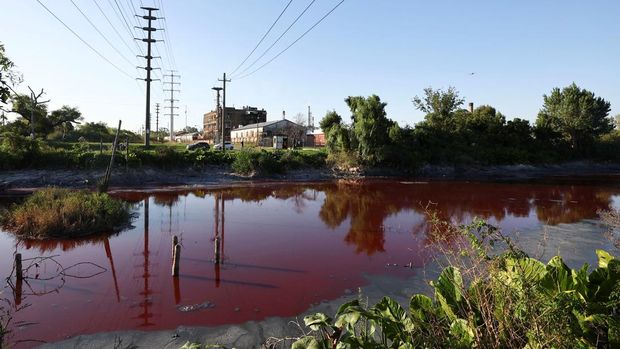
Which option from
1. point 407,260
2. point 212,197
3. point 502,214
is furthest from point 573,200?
point 212,197

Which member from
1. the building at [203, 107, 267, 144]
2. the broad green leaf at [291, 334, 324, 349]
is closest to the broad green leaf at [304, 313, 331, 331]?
the broad green leaf at [291, 334, 324, 349]

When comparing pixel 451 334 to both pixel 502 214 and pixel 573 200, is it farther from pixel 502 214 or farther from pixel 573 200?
pixel 573 200

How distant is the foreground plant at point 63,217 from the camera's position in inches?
552

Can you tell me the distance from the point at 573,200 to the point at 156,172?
94.3 feet

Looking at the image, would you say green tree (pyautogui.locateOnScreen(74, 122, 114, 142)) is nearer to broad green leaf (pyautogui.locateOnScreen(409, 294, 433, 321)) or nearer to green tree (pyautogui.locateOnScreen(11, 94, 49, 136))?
green tree (pyautogui.locateOnScreen(11, 94, 49, 136))

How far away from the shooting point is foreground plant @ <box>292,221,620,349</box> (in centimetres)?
328

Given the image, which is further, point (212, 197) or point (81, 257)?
point (212, 197)

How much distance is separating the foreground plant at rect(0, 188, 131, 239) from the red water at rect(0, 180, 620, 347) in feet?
2.22

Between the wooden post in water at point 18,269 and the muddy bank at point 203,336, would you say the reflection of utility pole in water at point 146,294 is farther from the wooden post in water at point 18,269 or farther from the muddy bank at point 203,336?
the wooden post in water at point 18,269

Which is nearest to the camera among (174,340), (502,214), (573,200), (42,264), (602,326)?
(602,326)

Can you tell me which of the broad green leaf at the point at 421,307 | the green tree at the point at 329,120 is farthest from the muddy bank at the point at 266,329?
the green tree at the point at 329,120

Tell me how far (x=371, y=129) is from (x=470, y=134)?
17.5 meters

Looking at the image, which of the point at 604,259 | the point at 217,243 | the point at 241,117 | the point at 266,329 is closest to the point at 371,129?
the point at 217,243

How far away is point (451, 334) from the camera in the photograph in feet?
12.4
